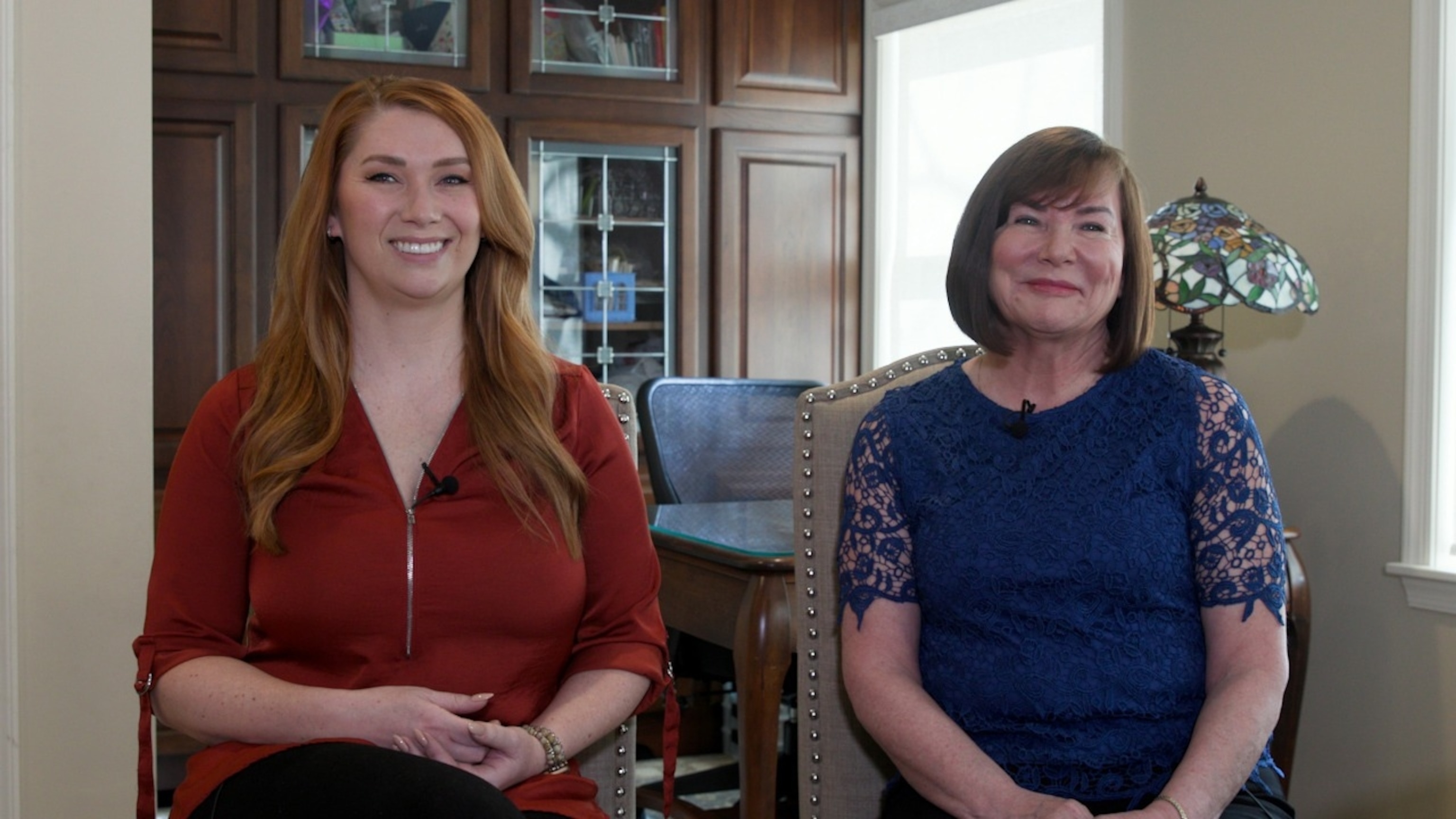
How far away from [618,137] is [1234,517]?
2.90 metres

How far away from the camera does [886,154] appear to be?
434cm

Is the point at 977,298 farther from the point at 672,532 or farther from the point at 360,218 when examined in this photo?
the point at 672,532

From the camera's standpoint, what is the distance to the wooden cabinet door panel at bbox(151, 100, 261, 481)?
366cm

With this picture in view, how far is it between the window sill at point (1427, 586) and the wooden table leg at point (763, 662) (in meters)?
1.28

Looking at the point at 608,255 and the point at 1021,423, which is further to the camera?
the point at 608,255

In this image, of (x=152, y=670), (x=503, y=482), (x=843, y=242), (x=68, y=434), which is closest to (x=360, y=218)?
(x=503, y=482)

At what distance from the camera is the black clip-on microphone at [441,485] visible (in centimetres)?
148

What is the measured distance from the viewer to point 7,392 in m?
2.14

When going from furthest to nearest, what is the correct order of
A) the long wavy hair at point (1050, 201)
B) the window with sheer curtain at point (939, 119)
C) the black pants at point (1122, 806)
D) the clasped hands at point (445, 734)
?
the window with sheer curtain at point (939, 119) < the long wavy hair at point (1050, 201) < the black pants at point (1122, 806) < the clasped hands at point (445, 734)

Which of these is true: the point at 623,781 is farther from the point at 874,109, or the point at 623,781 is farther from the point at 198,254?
the point at 874,109

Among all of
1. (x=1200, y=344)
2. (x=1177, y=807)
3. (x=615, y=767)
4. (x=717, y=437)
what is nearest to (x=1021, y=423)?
(x=1177, y=807)

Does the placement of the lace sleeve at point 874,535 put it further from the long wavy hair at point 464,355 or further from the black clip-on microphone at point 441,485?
the black clip-on microphone at point 441,485

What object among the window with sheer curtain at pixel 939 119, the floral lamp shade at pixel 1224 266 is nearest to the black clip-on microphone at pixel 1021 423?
the floral lamp shade at pixel 1224 266

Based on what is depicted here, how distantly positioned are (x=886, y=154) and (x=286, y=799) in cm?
345
